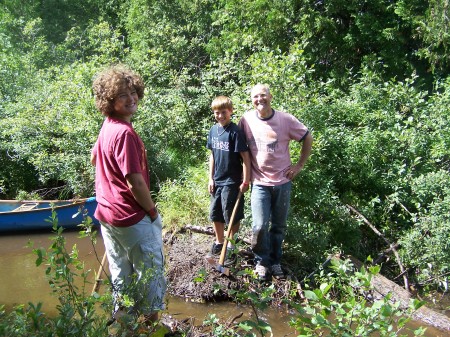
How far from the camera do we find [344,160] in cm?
730

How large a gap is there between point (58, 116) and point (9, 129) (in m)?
1.23

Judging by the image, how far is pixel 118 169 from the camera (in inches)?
134

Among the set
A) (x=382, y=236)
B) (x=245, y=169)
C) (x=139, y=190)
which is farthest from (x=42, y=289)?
(x=382, y=236)

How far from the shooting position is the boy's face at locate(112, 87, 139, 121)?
347 cm

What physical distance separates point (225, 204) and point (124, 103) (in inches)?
92.1

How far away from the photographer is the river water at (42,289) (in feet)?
17.2

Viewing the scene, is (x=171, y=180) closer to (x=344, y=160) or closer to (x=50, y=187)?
(x=50, y=187)

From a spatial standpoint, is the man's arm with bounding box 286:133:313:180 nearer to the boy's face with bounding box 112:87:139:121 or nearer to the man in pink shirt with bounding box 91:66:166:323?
the man in pink shirt with bounding box 91:66:166:323

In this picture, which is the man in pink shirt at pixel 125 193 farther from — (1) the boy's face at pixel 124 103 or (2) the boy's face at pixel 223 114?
(2) the boy's face at pixel 223 114

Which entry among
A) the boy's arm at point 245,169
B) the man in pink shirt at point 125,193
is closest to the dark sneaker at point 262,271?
the boy's arm at point 245,169

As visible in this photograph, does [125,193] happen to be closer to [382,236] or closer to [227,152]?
[227,152]

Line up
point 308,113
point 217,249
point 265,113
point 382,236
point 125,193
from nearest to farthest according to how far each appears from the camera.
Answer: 1. point 125,193
2. point 265,113
3. point 217,249
4. point 382,236
5. point 308,113

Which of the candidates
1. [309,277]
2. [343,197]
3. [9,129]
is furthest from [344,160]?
[9,129]

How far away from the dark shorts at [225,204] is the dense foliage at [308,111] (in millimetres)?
945
